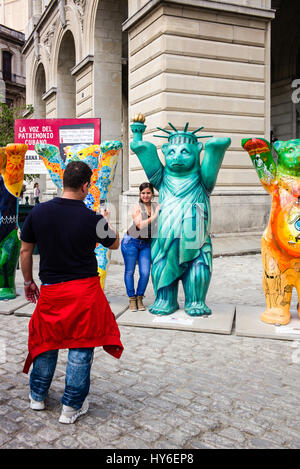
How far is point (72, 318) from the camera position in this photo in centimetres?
252

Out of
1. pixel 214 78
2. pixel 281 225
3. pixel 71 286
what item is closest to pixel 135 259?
pixel 281 225

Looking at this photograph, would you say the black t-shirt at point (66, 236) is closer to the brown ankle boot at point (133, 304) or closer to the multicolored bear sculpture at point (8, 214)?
the brown ankle boot at point (133, 304)

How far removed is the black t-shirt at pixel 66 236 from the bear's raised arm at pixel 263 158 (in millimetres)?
2173

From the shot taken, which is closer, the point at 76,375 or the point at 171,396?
the point at 76,375

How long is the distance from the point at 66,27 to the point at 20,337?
1528 centimetres

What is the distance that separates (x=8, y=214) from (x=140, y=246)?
1.73 meters

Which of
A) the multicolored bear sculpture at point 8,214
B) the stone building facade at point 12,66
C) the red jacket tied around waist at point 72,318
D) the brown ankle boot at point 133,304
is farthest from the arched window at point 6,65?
the red jacket tied around waist at point 72,318

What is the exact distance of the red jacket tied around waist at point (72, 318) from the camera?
2521 mm

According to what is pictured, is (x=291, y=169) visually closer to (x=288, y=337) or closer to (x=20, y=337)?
(x=288, y=337)

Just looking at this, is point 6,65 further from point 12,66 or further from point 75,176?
point 75,176

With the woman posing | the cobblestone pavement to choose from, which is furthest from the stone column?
the cobblestone pavement

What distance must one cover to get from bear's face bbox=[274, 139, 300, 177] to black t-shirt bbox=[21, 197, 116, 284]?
228cm

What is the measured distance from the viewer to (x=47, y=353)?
263 cm

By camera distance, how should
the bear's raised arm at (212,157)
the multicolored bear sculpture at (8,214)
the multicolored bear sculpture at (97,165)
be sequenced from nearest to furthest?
the bear's raised arm at (212,157)
the multicolored bear sculpture at (97,165)
the multicolored bear sculpture at (8,214)
